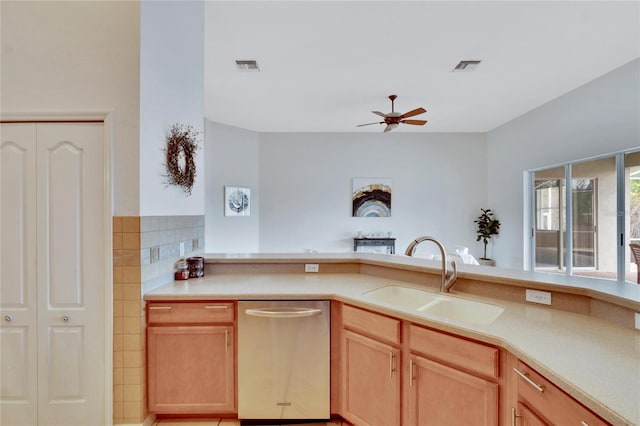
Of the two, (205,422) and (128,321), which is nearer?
(128,321)

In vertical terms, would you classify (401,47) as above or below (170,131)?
above

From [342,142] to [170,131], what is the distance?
15.6 ft

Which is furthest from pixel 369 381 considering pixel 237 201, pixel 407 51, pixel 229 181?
pixel 229 181

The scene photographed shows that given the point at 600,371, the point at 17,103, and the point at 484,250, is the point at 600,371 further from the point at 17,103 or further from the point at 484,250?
the point at 484,250

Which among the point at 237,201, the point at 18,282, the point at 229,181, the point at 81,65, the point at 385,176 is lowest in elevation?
the point at 18,282

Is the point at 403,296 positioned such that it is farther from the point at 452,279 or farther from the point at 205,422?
the point at 205,422

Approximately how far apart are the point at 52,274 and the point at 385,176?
5790mm

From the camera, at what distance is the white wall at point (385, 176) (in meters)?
6.51

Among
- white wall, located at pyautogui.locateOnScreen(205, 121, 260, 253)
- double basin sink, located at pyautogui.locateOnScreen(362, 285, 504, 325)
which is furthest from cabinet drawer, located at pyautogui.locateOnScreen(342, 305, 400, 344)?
white wall, located at pyautogui.locateOnScreen(205, 121, 260, 253)

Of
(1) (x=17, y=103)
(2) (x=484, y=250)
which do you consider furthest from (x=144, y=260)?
(2) (x=484, y=250)

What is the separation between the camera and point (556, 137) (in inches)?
185

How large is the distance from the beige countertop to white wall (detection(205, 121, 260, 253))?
3554 millimetres

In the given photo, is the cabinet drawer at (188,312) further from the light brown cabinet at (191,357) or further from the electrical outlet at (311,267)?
the electrical outlet at (311,267)

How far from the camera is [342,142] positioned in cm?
654
